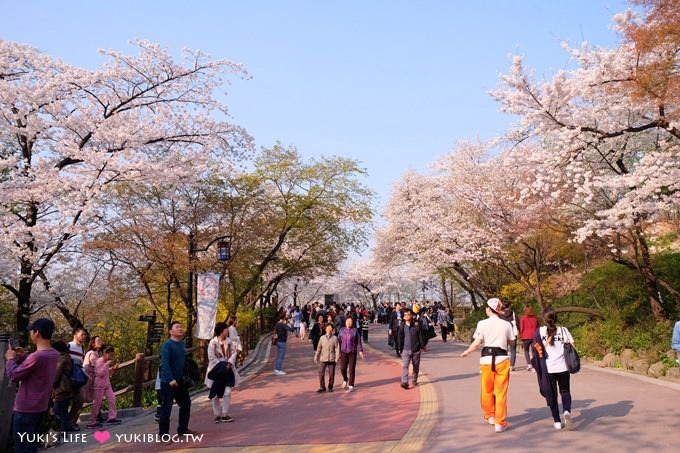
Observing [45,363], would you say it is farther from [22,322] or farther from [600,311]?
[600,311]

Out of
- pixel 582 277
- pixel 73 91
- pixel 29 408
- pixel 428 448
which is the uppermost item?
pixel 73 91

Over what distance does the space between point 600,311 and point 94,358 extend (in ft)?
46.4

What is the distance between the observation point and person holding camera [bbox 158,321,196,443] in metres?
7.65

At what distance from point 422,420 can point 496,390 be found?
4.72 ft

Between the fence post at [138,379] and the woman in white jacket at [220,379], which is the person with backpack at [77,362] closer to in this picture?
the fence post at [138,379]

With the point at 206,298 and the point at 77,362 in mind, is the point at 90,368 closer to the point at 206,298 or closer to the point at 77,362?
the point at 77,362

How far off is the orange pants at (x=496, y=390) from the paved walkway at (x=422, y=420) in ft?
0.78

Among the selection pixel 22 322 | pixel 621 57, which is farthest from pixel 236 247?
pixel 621 57

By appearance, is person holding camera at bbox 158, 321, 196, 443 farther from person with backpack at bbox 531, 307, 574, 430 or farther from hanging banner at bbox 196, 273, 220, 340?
hanging banner at bbox 196, 273, 220, 340

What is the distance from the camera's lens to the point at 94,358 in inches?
388

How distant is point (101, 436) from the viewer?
342 inches

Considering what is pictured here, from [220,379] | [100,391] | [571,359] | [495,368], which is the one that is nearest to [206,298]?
[100,391]

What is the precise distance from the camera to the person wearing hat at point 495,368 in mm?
7180

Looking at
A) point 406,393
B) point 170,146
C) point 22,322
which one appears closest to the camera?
point 406,393
